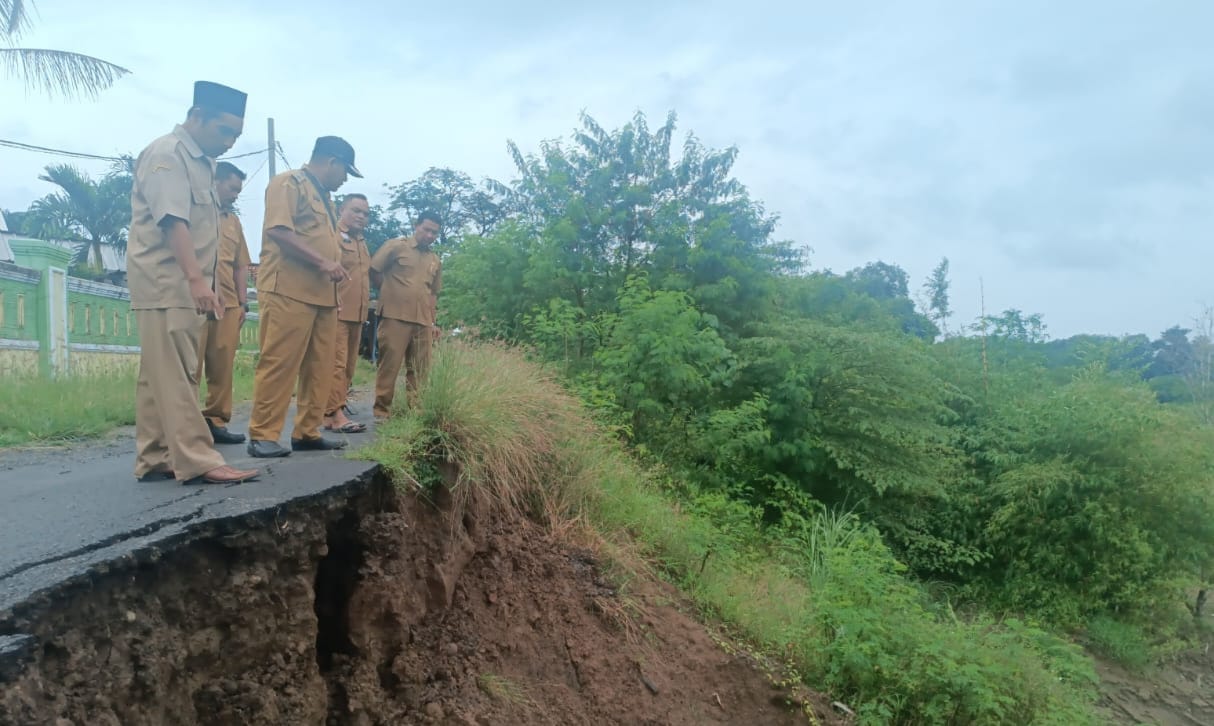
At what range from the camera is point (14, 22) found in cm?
1166

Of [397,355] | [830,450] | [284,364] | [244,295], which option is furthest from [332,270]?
[830,450]

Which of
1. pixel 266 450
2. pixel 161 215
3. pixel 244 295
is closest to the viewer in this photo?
pixel 161 215

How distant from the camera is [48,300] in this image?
10.4m

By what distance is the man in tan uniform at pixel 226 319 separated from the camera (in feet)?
17.5

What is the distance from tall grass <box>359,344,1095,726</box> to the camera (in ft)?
13.8

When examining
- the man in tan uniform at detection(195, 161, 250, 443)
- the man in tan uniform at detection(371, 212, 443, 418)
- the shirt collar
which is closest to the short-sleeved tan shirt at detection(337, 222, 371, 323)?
the man in tan uniform at detection(371, 212, 443, 418)

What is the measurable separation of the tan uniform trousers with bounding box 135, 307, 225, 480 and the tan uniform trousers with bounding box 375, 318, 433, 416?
7.42 ft

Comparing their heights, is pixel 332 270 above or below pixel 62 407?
above

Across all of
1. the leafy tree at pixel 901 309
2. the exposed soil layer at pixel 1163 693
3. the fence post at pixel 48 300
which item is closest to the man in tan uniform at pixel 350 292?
the fence post at pixel 48 300

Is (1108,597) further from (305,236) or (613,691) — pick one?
(305,236)

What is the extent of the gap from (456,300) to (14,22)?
7746mm

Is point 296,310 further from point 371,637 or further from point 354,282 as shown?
point 354,282

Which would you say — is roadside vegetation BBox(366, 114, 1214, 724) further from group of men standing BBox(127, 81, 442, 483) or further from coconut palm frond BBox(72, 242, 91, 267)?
coconut palm frond BBox(72, 242, 91, 267)

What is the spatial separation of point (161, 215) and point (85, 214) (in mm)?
32143
